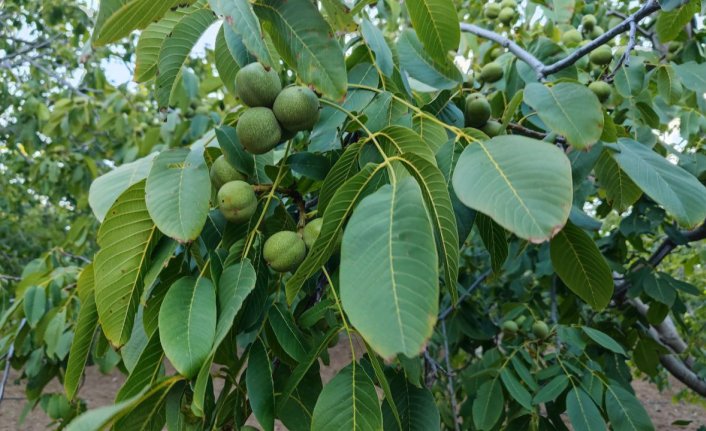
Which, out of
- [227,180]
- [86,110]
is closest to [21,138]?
[86,110]

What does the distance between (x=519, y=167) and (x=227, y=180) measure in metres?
0.53

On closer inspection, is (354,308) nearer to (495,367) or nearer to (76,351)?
(76,351)

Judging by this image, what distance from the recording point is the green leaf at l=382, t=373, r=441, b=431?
918 millimetres

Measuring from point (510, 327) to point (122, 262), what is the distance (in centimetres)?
184

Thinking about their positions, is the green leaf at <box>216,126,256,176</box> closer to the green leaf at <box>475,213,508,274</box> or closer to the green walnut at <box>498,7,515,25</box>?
the green leaf at <box>475,213,508,274</box>

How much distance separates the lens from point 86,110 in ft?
11.4

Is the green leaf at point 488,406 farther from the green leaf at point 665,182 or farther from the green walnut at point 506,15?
the green walnut at point 506,15

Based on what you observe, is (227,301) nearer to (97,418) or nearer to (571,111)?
(97,418)

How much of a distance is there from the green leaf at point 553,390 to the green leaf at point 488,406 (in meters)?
0.13

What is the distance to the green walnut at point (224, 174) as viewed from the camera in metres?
0.98

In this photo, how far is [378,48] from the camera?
1.11m

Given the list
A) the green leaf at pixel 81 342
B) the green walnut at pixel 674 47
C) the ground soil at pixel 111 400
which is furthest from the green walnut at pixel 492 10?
the ground soil at pixel 111 400

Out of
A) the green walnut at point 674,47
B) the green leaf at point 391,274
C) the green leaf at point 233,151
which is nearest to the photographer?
the green leaf at point 391,274

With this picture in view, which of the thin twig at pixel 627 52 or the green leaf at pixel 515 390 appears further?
the green leaf at pixel 515 390
